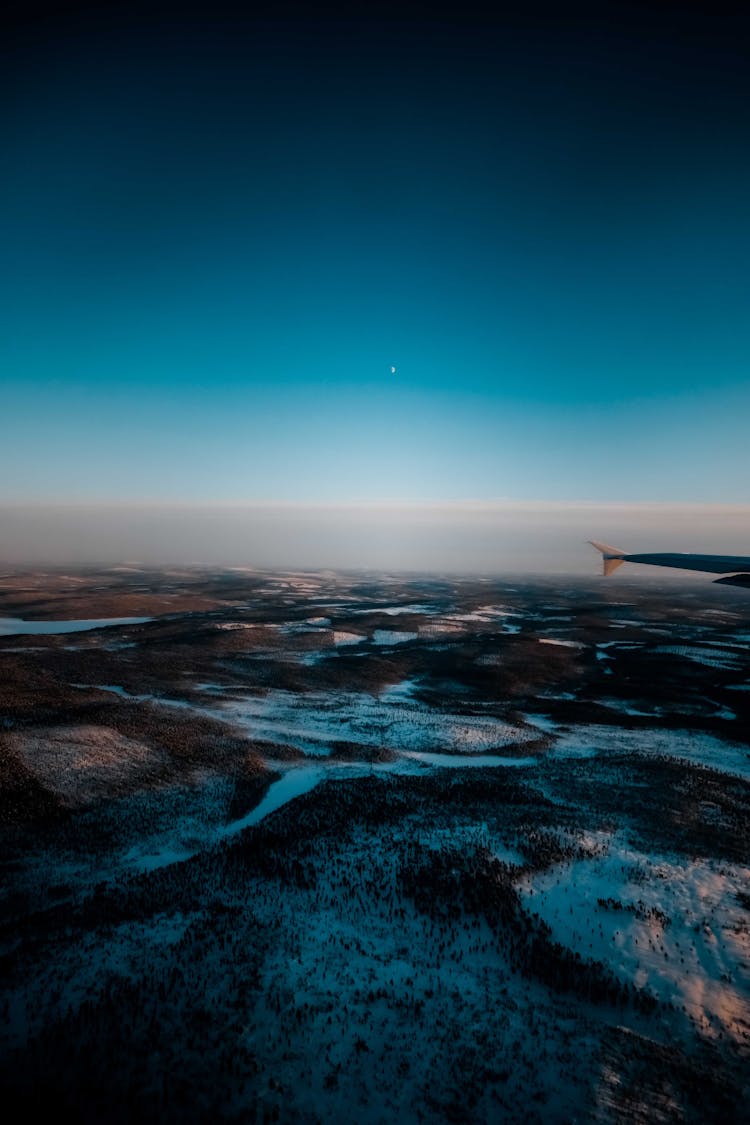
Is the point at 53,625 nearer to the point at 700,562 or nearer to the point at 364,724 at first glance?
the point at 364,724

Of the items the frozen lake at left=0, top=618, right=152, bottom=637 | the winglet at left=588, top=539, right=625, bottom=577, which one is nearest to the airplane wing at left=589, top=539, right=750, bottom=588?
the winglet at left=588, top=539, right=625, bottom=577

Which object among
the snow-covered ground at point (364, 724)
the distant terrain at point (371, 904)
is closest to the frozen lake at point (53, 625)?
the distant terrain at point (371, 904)

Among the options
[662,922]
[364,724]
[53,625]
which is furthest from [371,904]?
[53,625]

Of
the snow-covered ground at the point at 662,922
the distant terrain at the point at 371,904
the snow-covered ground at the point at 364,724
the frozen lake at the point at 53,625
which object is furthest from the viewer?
the frozen lake at the point at 53,625

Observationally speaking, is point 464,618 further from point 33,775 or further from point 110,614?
point 33,775

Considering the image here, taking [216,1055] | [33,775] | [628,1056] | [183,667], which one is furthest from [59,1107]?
[183,667]

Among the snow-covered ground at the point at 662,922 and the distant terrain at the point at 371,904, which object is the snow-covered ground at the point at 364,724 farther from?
the snow-covered ground at the point at 662,922
